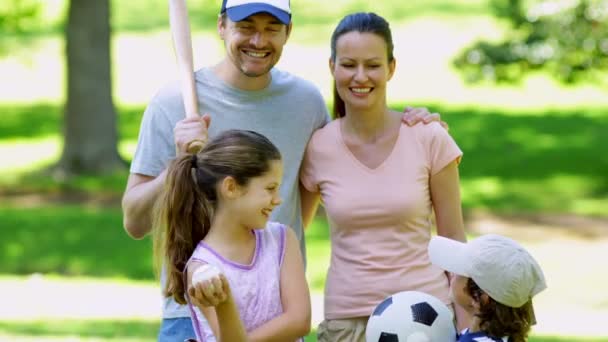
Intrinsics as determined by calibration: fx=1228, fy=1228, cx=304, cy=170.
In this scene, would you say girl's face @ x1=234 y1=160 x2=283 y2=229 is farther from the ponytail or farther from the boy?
the boy

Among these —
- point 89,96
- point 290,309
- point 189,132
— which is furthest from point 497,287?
point 89,96

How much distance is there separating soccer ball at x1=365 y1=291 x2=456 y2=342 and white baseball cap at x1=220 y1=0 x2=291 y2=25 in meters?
1.08

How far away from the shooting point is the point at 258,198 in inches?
148

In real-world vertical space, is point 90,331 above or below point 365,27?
below

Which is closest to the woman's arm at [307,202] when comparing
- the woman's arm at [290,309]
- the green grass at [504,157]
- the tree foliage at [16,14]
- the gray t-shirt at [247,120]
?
the gray t-shirt at [247,120]

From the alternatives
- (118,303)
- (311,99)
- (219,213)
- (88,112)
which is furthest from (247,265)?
(88,112)

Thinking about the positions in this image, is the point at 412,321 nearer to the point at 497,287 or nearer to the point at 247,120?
the point at 497,287

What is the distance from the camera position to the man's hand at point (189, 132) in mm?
3988

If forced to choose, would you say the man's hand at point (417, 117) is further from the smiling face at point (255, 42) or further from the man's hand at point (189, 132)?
the man's hand at point (189, 132)

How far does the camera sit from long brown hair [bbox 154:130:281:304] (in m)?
3.76

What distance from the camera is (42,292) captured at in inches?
485

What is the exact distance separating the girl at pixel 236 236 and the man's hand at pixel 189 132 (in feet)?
0.46

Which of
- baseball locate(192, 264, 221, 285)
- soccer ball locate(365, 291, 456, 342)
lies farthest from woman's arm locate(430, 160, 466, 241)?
baseball locate(192, 264, 221, 285)

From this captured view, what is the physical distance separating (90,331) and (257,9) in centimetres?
533
